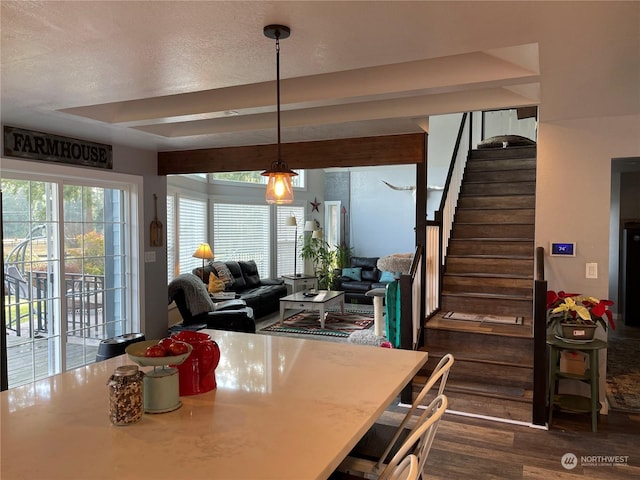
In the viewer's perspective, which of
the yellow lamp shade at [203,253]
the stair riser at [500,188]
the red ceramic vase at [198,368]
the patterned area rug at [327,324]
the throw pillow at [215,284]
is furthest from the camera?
the throw pillow at [215,284]

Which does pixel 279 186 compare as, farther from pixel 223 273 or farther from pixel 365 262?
pixel 365 262

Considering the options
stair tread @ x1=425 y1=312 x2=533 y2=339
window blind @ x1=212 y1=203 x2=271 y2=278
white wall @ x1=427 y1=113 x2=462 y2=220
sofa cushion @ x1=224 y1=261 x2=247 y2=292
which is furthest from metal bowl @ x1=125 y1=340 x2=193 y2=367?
white wall @ x1=427 y1=113 x2=462 y2=220

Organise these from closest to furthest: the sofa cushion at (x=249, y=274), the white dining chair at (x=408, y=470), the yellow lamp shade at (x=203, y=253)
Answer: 1. the white dining chair at (x=408, y=470)
2. the yellow lamp shade at (x=203, y=253)
3. the sofa cushion at (x=249, y=274)

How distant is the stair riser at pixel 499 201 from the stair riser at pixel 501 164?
61 cm

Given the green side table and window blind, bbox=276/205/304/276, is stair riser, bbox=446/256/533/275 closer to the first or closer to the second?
the green side table

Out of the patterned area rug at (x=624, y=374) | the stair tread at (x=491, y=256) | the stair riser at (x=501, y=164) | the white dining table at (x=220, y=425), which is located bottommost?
the patterned area rug at (x=624, y=374)

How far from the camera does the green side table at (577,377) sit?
336 centimetres

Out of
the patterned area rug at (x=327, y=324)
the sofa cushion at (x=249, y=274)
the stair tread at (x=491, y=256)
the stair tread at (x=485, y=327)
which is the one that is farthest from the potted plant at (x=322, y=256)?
the stair tread at (x=485, y=327)

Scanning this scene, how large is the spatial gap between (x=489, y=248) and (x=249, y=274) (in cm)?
452

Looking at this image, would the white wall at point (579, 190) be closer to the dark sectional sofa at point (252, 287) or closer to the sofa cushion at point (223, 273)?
the dark sectional sofa at point (252, 287)

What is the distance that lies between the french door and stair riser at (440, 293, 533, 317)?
11.7 feet

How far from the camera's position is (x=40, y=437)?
4.50ft

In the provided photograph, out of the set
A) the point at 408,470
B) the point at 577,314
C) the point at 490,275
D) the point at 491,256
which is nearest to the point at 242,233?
the point at 491,256

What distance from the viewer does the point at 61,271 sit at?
14.7 ft
